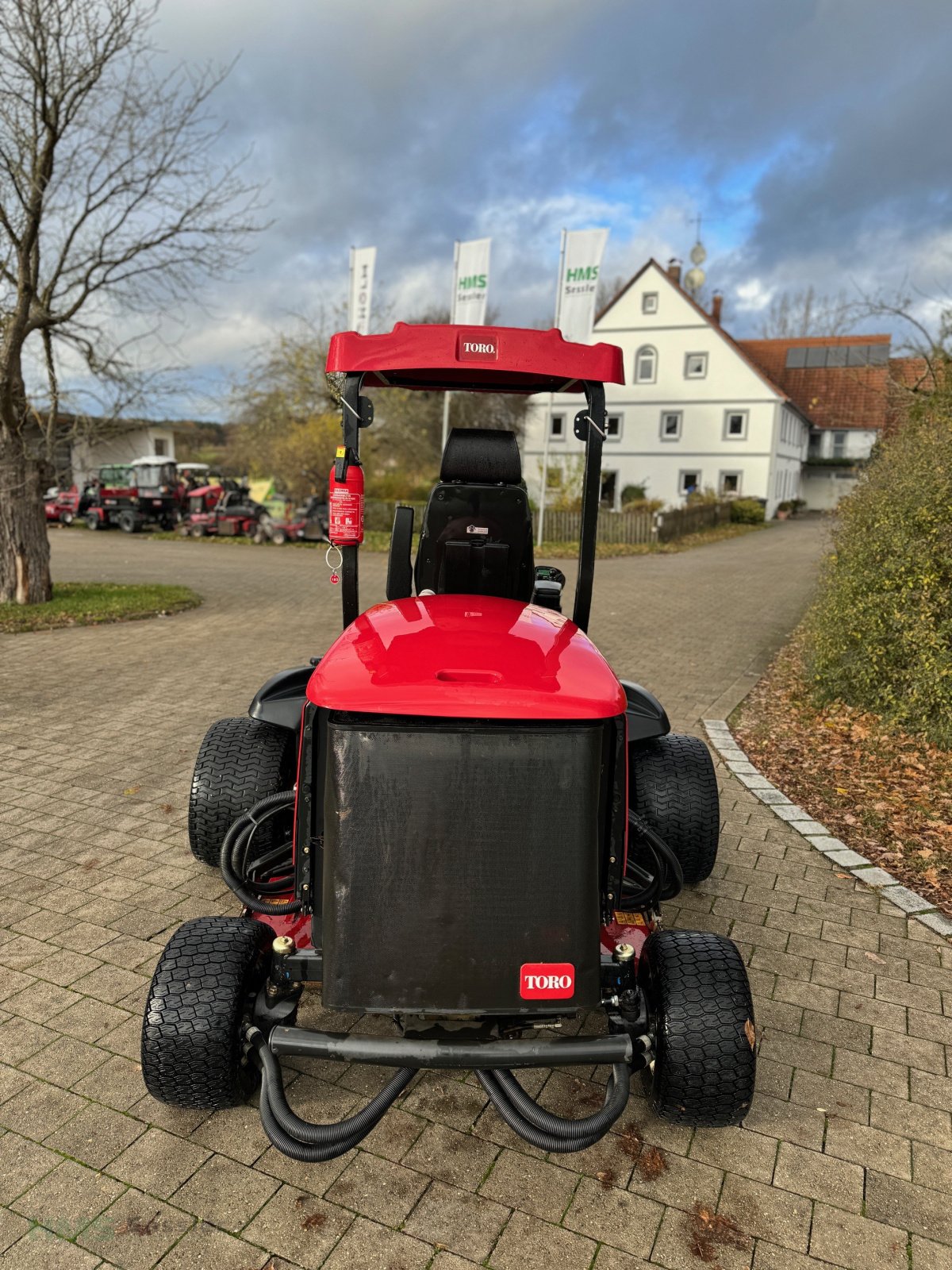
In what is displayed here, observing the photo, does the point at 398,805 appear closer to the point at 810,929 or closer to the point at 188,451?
the point at 810,929

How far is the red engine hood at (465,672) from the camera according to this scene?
2.06 meters

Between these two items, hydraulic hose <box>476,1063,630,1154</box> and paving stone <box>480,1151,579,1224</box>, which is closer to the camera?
hydraulic hose <box>476,1063,630,1154</box>

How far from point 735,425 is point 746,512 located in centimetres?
541

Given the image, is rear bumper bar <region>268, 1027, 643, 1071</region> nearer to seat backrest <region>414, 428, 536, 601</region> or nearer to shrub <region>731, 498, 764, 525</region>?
seat backrest <region>414, 428, 536, 601</region>

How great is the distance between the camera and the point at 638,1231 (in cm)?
213

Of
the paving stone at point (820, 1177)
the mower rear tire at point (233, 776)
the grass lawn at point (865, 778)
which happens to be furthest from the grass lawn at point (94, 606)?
the paving stone at point (820, 1177)

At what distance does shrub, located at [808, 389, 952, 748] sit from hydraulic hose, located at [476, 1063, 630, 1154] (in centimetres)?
411

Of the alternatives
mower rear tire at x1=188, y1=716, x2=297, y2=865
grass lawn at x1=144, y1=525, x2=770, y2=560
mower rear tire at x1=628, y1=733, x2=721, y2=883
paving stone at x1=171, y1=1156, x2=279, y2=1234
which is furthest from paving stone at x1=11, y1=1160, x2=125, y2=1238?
grass lawn at x1=144, y1=525, x2=770, y2=560

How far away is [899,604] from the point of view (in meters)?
5.71

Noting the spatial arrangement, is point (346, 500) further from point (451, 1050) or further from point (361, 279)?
point (361, 279)

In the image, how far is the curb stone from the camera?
3.73 m

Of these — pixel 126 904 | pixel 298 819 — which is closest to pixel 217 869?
pixel 126 904

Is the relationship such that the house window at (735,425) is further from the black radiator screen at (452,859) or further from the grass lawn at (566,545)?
the black radiator screen at (452,859)

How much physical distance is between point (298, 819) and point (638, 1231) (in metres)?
1.31
